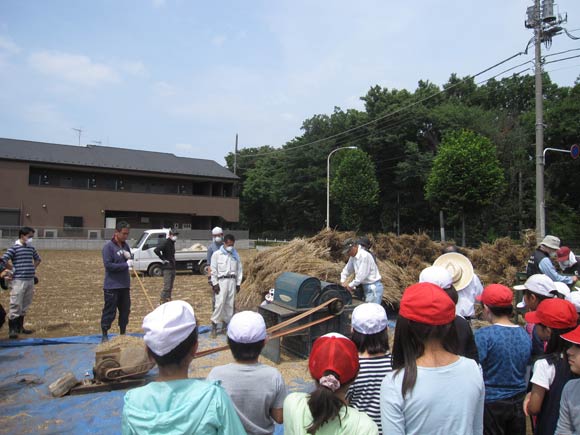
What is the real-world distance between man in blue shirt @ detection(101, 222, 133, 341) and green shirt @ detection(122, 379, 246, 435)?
5.71 m

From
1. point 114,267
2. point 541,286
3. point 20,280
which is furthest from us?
point 20,280

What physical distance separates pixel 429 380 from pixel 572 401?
1007 millimetres

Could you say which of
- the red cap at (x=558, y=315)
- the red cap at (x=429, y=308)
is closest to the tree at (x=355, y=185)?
the red cap at (x=558, y=315)

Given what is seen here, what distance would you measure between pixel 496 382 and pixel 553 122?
34.5m

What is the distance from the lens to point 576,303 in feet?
11.2

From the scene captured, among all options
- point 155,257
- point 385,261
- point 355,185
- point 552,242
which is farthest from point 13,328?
point 355,185

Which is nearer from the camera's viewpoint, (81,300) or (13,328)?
(13,328)

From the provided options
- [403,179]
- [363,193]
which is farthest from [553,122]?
[363,193]

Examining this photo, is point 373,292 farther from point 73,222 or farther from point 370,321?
point 73,222

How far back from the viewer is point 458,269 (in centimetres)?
568

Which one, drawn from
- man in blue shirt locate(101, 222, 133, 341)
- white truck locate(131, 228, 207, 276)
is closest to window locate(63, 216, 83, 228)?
white truck locate(131, 228, 207, 276)

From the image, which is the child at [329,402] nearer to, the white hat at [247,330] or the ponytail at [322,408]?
the ponytail at [322,408]

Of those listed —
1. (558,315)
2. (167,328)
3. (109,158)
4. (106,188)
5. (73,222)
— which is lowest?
(558,315)

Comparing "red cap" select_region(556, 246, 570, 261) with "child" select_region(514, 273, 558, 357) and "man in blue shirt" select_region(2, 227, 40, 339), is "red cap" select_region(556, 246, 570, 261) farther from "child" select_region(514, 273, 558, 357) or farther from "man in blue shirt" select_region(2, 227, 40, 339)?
"man in blue shirt" select_region(2, 227, 40, 339)
